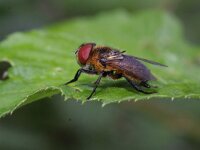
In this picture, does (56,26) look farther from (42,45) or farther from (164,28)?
(164,28)

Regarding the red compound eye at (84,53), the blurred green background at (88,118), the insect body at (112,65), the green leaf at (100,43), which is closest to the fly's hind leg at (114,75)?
the insect body at (112,65)

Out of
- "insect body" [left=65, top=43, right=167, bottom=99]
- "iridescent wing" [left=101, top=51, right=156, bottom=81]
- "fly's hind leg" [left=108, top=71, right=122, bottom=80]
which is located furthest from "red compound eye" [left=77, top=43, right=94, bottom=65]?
"fly's hind leg" [left=108, top=71, right=122, bottom=80]

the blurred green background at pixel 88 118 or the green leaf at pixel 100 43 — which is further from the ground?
the green leaf at pixel 100 43

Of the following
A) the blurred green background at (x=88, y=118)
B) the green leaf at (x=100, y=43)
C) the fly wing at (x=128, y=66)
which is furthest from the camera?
the blurred green background at (x=88, y=118)

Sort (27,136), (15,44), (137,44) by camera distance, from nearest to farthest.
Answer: (15,44), (137,44), (27,136)

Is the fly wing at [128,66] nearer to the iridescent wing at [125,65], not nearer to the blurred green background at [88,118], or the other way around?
the iridescent wing at [125,65]

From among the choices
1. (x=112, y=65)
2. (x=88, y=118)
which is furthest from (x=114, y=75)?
(x=88, y=118)

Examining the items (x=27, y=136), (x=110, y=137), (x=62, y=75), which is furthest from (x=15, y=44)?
(x=110, y=137)

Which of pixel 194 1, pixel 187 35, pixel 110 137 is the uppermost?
pixel 194 1
